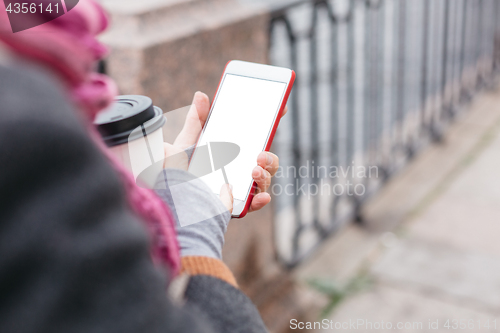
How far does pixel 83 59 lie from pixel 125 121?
0.30m

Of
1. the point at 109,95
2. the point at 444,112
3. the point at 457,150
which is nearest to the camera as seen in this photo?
the point at 109,95

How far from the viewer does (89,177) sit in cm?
49

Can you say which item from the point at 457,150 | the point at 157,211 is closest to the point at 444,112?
the point at 457,150

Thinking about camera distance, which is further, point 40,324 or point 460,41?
point 460,41

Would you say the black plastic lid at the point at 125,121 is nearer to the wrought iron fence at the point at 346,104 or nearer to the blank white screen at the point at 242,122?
the blank white screen at the point at 242,122

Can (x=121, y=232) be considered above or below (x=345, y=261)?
above

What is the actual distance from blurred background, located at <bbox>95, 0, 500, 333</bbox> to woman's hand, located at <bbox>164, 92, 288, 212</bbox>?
0.80 metres

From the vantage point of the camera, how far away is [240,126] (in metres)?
1.16

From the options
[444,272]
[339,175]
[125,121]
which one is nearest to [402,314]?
[444,272]

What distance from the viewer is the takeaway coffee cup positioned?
864 mm

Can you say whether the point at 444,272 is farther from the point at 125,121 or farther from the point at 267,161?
the point at 125,121

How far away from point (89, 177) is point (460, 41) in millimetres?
5246

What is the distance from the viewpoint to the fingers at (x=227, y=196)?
3.45 feet

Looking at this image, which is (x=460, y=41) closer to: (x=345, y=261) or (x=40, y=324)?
(x=345, y=261)
